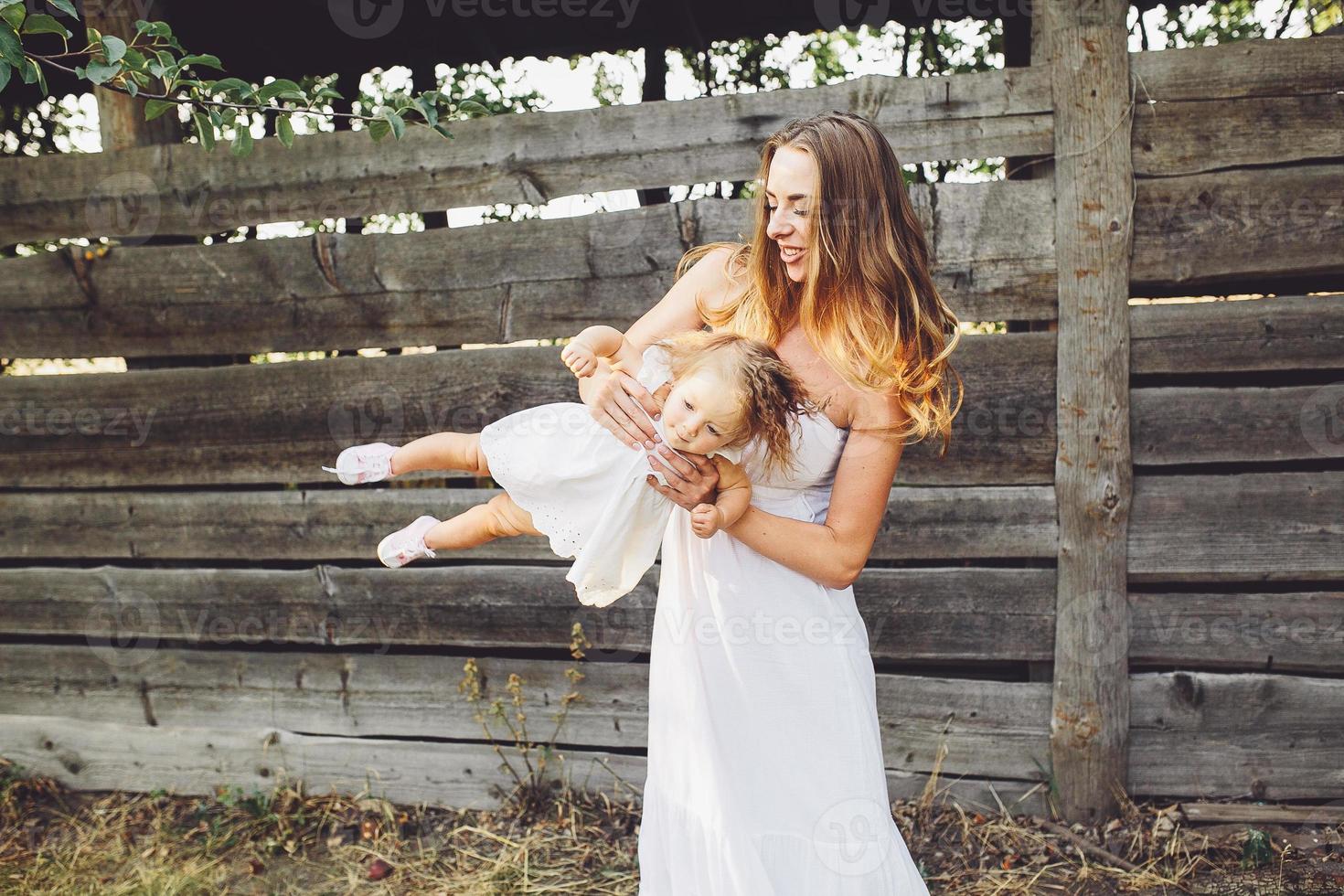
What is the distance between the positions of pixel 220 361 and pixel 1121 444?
3.29m

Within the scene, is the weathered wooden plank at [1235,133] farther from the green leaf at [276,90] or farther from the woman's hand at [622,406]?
the green leaf at [276,90]

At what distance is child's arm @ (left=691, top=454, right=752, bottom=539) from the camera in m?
1.83

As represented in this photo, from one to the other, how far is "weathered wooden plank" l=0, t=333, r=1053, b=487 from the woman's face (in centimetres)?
131

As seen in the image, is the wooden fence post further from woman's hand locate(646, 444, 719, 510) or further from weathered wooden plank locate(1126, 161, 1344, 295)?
woman's hand locate(646, 444, 719, 510)

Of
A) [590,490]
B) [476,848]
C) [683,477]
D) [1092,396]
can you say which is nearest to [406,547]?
[590,490]

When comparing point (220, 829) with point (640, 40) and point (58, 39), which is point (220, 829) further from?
point (640, 40)

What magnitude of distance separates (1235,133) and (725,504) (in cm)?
221

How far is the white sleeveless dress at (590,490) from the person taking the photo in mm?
1985

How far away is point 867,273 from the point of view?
77.9 inches

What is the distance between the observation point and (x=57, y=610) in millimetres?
3676
